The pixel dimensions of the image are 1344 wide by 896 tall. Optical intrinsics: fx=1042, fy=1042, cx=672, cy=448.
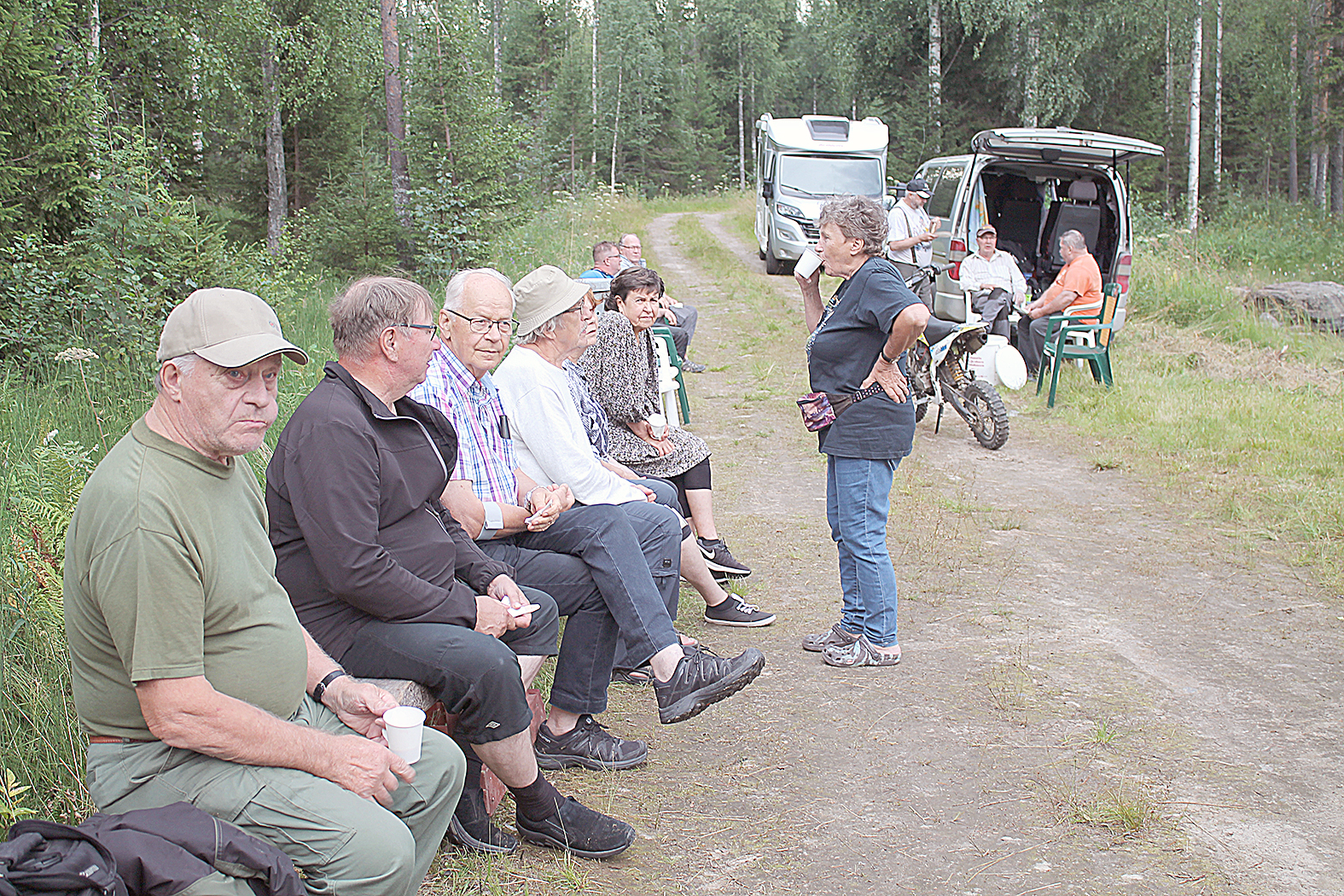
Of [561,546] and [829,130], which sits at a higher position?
[829,130]

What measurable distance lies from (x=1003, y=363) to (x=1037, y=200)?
3.33m

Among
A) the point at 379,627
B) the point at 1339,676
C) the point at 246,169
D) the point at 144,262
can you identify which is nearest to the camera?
the point at 379,627

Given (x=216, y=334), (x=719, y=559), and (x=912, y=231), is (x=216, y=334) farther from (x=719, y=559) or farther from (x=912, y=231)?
(x=912, y=231)

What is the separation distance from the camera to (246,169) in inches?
649

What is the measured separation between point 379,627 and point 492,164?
939cm

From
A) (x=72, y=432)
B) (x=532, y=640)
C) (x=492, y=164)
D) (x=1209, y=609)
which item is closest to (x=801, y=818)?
(x=532, y=640)

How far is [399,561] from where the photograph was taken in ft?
8.85

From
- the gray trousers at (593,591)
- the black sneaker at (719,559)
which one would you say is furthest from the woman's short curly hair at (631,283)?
the gray trousers at (593,591)

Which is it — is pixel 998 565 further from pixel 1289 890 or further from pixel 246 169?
pixel 246 169

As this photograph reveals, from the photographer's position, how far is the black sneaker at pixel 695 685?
3197 mm

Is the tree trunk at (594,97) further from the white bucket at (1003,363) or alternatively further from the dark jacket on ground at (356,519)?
the dark jacket on ground at (356,519)

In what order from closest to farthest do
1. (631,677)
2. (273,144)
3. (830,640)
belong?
(631,677) → (830,640) → (273,144)

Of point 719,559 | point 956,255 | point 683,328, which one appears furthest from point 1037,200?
point 719,559

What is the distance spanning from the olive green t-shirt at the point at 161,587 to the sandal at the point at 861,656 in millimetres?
2480
